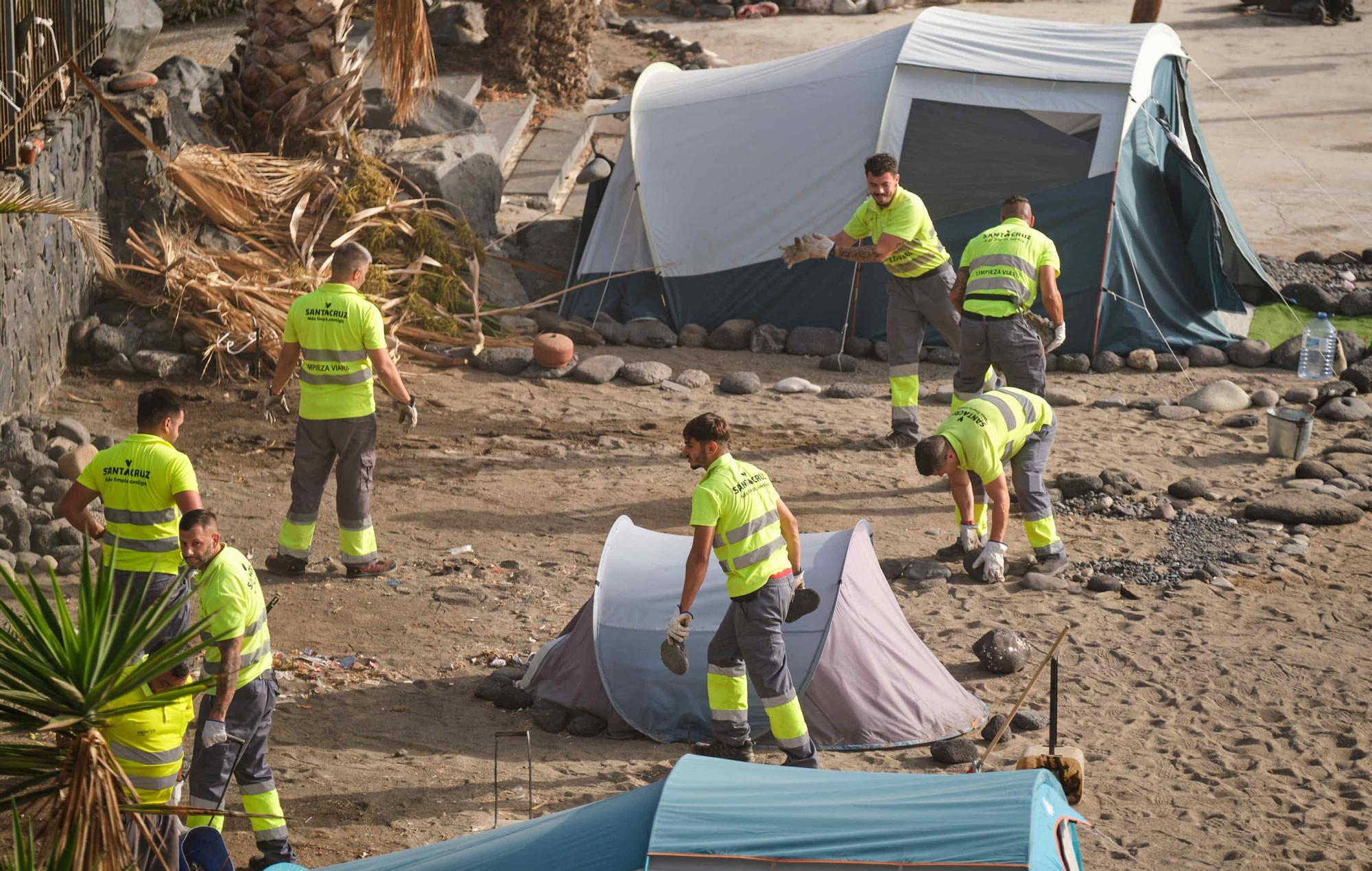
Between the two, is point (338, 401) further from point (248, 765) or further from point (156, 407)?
point (248, 765)

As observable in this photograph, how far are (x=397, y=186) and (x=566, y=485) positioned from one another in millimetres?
4652

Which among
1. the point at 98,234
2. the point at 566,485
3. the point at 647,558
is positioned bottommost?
the point at 566,485

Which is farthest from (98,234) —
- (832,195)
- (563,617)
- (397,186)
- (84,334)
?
(832,195)

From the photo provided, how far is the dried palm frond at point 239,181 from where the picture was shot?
12.0m

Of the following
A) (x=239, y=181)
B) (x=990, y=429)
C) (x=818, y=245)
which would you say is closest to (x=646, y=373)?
(x=818, y=245)

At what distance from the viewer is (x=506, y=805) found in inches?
237

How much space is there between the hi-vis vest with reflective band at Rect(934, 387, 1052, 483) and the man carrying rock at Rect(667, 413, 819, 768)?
2.01 meters

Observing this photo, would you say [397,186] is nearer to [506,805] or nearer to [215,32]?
[215,32]

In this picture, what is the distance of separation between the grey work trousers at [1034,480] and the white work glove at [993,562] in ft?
0.86

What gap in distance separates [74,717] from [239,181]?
374 inches

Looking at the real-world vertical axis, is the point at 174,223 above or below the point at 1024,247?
below

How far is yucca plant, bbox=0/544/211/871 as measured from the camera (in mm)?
3438

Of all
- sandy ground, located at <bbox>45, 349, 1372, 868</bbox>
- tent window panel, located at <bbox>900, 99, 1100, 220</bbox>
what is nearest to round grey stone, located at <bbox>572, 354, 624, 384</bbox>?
sandy ground, located at <bbox>45, 349, 1372, 868</bbox>

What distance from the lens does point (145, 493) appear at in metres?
6.02
